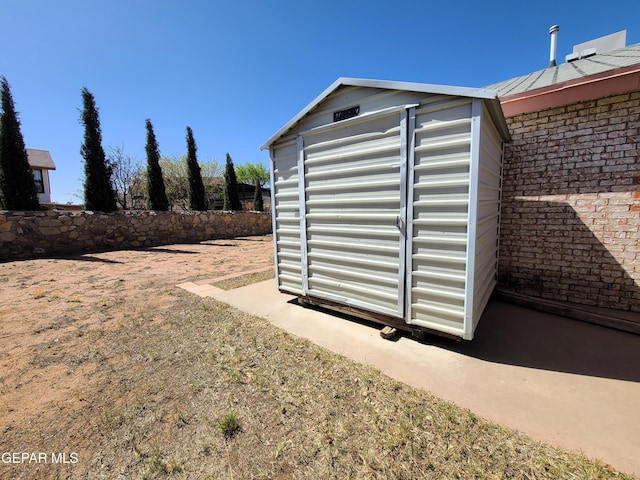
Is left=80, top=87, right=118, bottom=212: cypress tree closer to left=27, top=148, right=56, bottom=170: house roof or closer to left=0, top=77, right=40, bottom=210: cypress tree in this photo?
left=0, top=77, right=40, bottom=210: cypress tree

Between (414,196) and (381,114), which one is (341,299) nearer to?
(414,196)

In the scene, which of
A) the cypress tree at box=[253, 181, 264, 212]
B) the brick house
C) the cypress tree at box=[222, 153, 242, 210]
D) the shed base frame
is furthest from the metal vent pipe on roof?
the cypress tree at box=[253, 181, 264, 212]

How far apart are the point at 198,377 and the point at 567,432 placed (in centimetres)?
266

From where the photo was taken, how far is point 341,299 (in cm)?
331

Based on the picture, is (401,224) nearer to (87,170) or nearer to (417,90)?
(417,90)

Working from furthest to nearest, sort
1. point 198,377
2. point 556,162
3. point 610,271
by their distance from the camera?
point 556,162 → point 610,271 → point 198,377

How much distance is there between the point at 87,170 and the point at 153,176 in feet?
8.27

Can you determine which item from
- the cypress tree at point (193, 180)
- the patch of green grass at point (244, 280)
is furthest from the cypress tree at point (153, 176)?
the patch of green grass at point (244, 280)

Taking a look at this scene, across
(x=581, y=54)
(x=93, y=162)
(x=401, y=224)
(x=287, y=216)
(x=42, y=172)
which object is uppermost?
(x=42, y=172)

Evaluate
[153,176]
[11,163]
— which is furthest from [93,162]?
[153,176]

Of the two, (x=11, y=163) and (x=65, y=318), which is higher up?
(x=11, y=163)

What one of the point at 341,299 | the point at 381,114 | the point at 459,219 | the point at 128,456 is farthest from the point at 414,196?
the point at 128,456

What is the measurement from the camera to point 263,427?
1.78 meters

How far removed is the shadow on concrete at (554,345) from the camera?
91.7 inches
